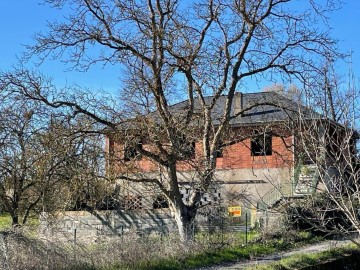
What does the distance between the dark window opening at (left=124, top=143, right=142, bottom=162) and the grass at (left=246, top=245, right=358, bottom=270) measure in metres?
6.52

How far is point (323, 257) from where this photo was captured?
16.2 m

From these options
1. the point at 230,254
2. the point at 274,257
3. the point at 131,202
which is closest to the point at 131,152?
the point at 230,254

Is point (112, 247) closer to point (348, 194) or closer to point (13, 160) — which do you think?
point (348, 194)

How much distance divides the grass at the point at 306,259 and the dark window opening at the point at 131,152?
6.52 meters

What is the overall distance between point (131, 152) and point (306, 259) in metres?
7.48

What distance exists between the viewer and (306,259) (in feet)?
50.6

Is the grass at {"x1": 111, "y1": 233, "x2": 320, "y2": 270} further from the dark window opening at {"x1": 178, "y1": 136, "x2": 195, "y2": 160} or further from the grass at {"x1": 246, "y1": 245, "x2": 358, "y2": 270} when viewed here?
the dark window opening at {"x1": 178, "y1": 136, "x2": 195, "y2": 160}

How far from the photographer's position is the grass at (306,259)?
1390cm

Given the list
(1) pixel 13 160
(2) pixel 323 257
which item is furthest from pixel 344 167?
(1) pixel 13 160

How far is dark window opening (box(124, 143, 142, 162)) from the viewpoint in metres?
19.3

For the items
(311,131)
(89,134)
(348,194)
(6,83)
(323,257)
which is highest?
(6,83)

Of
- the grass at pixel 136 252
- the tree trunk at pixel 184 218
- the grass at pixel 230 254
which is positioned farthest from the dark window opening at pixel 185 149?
the grass at pixel 230 254

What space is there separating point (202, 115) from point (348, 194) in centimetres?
1135

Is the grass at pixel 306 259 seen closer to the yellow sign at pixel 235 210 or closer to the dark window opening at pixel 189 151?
the dark window opening at pixel 189 151
